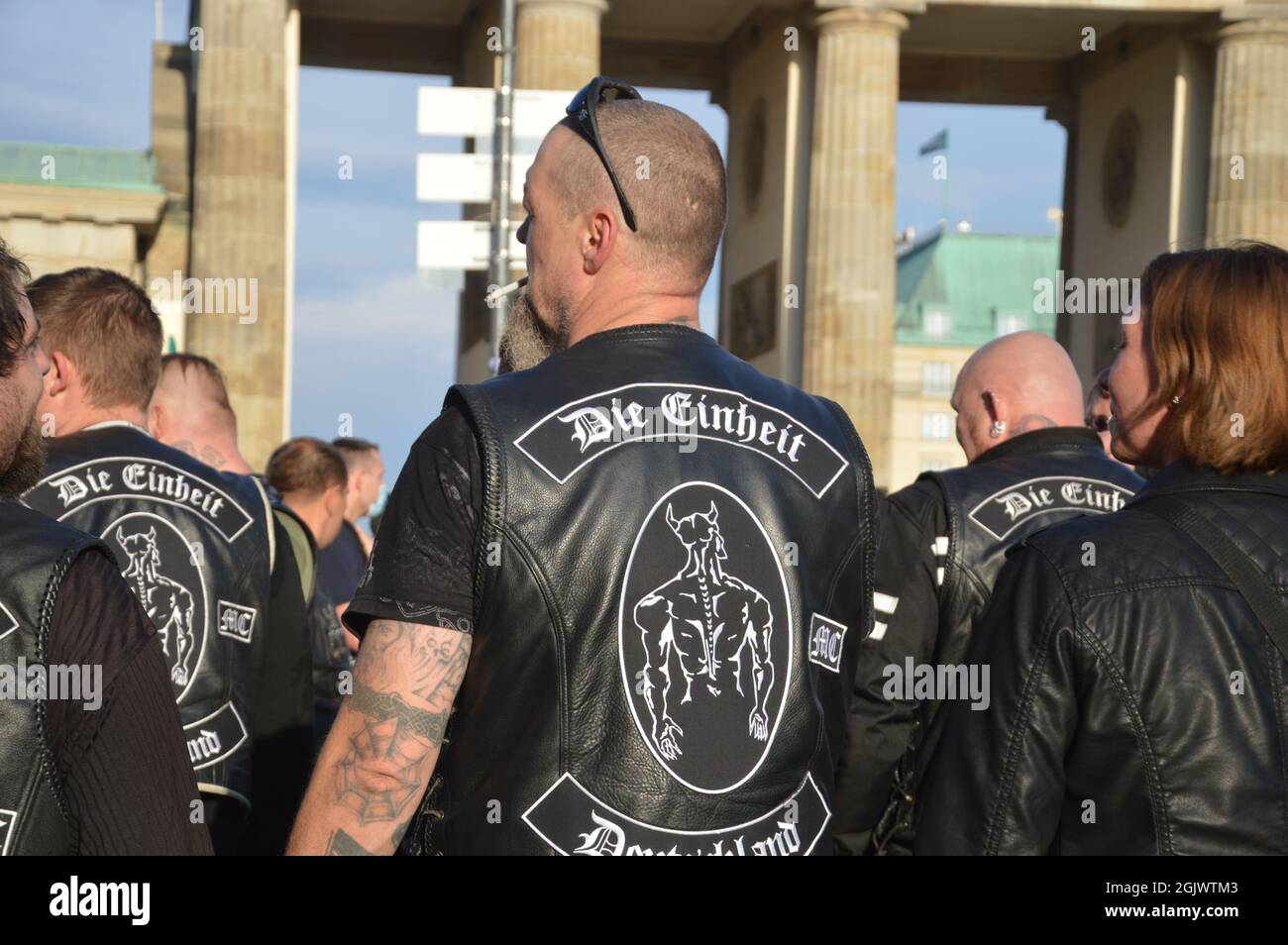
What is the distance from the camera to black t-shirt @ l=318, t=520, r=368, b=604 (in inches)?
362

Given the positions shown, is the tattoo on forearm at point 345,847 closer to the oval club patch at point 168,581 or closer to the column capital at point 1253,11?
the oval club patch at point 168,581

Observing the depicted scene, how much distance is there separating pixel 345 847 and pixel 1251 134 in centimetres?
2947

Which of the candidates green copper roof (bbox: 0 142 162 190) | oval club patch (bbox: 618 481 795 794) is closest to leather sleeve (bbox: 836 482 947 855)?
oval club patch (bbox: 618 481 795 794)

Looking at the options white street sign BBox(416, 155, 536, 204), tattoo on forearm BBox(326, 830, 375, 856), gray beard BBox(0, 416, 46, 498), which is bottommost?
Answer: tattoo on forearm BBox(326, 830, 375, 856)

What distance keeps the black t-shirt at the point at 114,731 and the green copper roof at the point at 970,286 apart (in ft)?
247

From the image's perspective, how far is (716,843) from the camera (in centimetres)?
268

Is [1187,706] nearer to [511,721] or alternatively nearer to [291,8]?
[511,721]

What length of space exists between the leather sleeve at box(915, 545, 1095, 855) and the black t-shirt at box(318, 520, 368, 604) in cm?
609

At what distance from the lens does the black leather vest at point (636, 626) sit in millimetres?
2664

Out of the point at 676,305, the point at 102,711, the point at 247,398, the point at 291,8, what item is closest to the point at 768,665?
the point at 676,305

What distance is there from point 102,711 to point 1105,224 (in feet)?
109

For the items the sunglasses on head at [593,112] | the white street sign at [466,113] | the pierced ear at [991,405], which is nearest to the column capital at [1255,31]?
the white street sign at [466,113]

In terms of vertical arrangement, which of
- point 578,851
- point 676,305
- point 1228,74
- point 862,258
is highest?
point 1228,74

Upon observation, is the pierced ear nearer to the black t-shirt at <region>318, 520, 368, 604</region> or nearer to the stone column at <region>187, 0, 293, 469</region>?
the black t-shirt at <region>318, 520, 368, 604</region>
